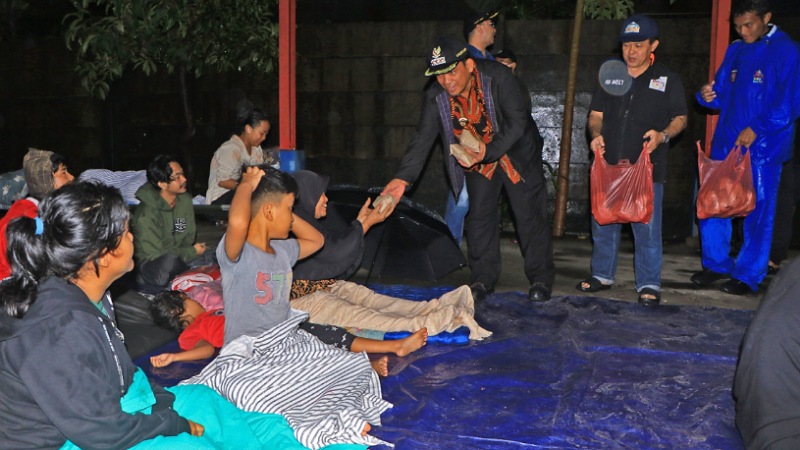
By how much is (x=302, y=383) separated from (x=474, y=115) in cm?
233

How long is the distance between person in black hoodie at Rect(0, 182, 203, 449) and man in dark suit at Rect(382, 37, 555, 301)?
8.81 feet

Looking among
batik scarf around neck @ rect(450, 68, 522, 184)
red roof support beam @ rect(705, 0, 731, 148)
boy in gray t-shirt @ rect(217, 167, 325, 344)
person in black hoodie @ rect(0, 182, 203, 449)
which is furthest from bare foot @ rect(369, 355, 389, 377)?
red roof support beam @ rect(705, 0, 731, 148)

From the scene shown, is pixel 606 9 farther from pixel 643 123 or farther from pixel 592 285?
pixel 592 285

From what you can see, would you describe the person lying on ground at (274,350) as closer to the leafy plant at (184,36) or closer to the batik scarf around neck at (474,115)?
the batik scarf around neck at (474,115)


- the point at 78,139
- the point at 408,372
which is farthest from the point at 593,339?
the point at 78,139

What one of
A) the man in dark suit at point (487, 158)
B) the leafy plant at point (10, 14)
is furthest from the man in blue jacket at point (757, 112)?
the leafy plant at point (10, 14)

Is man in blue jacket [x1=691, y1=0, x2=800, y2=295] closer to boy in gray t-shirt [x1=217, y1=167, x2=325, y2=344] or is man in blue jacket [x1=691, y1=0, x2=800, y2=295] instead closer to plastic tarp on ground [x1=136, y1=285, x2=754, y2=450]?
plastic tarp on ground [x1=136, y1=285, x2=754, y2=450]

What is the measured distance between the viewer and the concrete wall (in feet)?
25.0

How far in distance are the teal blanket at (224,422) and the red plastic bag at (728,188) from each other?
10.7ft

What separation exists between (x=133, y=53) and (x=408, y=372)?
6.15m

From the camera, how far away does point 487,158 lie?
500 cm

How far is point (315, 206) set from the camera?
4.39 m

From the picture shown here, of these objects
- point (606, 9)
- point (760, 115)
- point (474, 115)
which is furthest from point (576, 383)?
point (606, 9)

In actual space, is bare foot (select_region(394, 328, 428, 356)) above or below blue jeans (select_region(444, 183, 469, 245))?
below
